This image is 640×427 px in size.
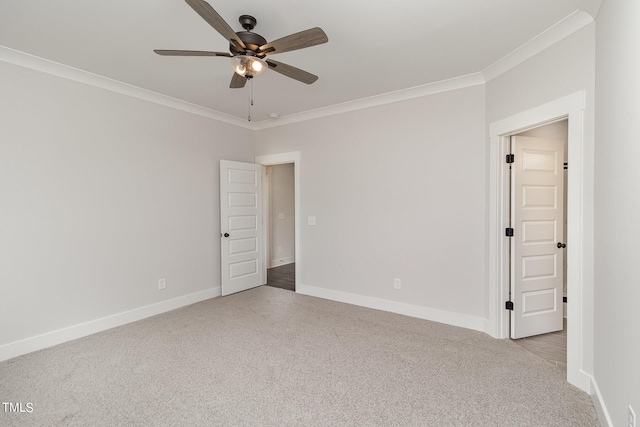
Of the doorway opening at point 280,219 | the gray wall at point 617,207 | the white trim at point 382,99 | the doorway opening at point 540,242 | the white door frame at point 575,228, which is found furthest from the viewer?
the doorway opening at point 280,219

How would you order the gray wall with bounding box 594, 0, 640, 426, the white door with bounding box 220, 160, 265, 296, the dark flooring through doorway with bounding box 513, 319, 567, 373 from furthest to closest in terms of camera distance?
the white door with bounding box 220, 160, 265, 296 → the dark flooring through doorway with bounding box 513, 319, 567, 373 → the gray wall with bounding box 594, 0, 640, 426

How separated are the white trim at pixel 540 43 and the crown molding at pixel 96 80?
3.55 m

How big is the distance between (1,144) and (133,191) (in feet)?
3.78

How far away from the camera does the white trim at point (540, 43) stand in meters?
2.16

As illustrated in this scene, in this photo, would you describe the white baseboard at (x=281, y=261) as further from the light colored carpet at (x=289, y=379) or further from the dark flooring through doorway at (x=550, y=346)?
the dark flooring through doorway at (x=550, y=346)

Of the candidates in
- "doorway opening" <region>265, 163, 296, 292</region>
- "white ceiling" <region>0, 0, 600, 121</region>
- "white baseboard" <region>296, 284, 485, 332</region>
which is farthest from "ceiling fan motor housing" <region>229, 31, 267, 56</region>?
"doorway opening" <region>265, 163, 296, 292</region>

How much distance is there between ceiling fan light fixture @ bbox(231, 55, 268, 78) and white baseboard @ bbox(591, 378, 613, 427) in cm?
299

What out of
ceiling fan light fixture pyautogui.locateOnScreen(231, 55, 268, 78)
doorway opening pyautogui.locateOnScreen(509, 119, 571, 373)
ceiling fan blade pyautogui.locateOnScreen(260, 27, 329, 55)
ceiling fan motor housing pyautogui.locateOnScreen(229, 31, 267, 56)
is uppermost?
ceiling fan motor housing pyautogui.locateOnScreen(229, 31, 267, 56)

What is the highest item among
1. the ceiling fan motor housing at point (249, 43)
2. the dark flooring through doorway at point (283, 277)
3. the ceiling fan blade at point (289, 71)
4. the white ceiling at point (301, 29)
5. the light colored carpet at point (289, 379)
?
the white ceiling at point (301, 29)

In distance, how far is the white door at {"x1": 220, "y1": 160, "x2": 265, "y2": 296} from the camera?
4.59m

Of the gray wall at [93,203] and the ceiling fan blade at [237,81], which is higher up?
the ceiling fan blade at [237,81]

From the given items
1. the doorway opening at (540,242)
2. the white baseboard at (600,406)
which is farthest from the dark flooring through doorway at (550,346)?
the white baseboard at (600,406)

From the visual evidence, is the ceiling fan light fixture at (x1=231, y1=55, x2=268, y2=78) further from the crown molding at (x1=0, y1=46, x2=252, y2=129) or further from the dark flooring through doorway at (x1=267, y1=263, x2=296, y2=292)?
the dark flooring through doorway at (x1=267, y1=263, x2=296, y2=292)

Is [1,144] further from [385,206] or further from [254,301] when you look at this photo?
[385,206]
